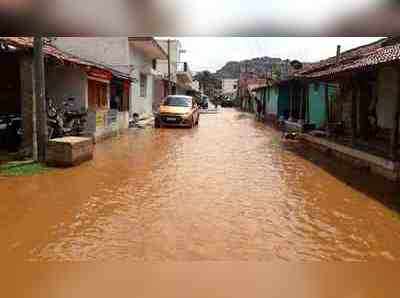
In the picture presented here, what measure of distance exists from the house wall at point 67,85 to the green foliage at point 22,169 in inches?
203

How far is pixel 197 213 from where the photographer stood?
6.08 meters

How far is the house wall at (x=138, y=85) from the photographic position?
81.1 ft

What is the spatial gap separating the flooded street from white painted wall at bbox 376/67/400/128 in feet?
10.8

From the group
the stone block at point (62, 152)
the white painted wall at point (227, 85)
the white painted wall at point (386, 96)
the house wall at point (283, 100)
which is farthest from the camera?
the white painted wall at point (227, 85)

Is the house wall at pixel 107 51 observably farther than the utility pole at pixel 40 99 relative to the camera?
Yes

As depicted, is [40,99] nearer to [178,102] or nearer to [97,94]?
[97,94]

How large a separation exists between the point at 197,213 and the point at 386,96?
927 cm

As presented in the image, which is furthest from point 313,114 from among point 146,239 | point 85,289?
point 85,289

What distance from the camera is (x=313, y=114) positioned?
67.6 ft

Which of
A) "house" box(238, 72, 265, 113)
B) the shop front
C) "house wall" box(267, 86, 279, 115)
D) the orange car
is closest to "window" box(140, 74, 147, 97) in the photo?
the shop front

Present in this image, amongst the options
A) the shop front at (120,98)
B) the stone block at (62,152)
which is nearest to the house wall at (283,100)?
the shop front at (120,98)

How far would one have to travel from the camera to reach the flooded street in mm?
4633

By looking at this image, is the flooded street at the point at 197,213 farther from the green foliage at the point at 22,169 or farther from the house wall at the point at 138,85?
the house wall at the point at 138,85

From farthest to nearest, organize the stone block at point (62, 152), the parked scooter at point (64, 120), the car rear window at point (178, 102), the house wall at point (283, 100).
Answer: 1. the house wall at point (283, 100)
2. the car rear window at point (178, 102)
3. the parked scooter at point (64, 120)
4. the stone block at point (62, 152)
